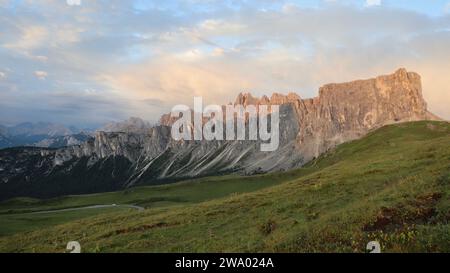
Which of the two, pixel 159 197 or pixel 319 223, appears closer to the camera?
pixel 319 223

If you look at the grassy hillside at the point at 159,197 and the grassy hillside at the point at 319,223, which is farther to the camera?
the grassy hillside at the point at 159,197

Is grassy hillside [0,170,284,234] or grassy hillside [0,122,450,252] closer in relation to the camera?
grassy hillside [0,122,450,252]

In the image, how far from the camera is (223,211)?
1884 inches

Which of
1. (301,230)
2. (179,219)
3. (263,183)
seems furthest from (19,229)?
(301,230)

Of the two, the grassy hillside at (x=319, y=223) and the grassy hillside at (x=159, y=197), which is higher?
the grassy hillside at (x=319, y=223)

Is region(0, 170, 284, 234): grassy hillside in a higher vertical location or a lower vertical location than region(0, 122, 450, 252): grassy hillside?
lower

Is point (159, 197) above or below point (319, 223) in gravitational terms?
below

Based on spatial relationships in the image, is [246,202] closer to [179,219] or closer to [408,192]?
[179,219]

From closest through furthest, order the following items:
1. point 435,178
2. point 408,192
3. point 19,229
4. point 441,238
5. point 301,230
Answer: point 441,238, point 301,230, point 408,192, point 435,178, point 19,229

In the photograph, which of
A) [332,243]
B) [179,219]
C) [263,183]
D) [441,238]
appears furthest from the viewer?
[263,183]

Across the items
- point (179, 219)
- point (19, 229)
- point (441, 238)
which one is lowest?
point (19, 229)

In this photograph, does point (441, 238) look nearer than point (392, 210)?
Yes

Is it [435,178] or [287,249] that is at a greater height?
[435,178]
